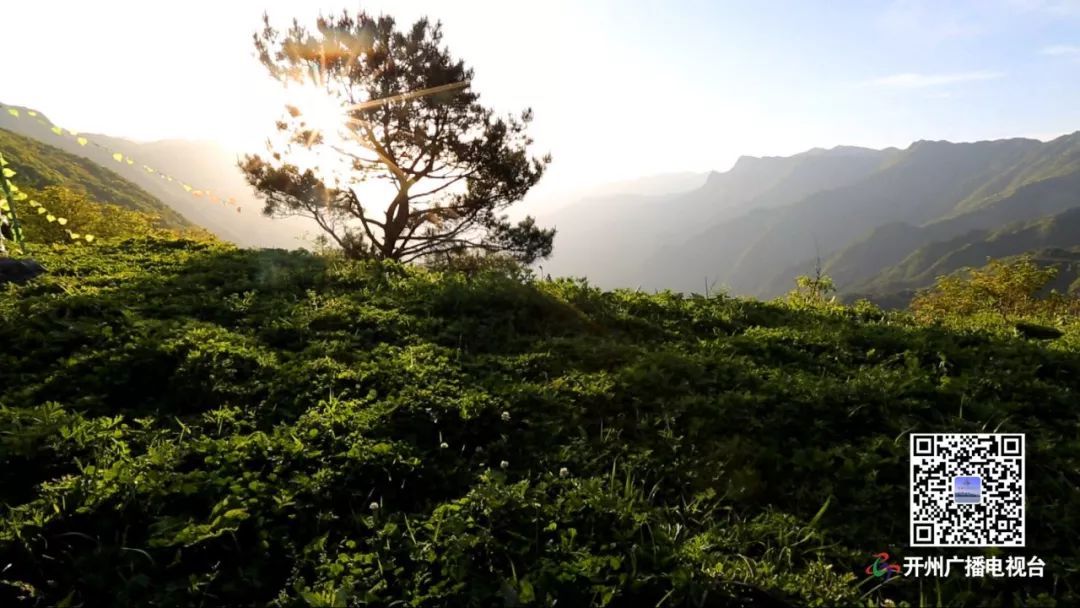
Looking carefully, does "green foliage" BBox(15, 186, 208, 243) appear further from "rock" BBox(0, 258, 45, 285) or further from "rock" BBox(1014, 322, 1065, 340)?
"rock" BBox(1014, 322, 1065, 340)

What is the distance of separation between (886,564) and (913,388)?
8.02 feet

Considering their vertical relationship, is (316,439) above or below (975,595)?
above

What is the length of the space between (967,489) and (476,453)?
3188mm

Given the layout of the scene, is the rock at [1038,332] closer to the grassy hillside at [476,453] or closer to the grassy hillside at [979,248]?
the grassy hillside at [476,453]

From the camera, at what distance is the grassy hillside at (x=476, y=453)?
8.89 feet

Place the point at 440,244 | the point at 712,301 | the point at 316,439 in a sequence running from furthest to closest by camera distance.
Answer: the point at 440,244
the point at 712,301
the point at 316,439

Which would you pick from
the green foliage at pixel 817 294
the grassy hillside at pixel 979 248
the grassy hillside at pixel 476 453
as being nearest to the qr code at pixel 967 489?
the grassy hillside at pixel 476 453

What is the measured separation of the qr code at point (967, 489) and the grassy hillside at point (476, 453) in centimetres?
12

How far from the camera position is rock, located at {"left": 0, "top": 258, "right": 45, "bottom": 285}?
7.10 meters

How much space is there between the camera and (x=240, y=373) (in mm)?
4906

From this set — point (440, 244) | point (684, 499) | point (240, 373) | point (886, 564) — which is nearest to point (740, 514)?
point (684, 499)

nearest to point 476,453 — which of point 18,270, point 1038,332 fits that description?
point 18,270

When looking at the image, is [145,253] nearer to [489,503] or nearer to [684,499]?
[489,503]

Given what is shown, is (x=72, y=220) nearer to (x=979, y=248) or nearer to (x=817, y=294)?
(x=817, y=294)
